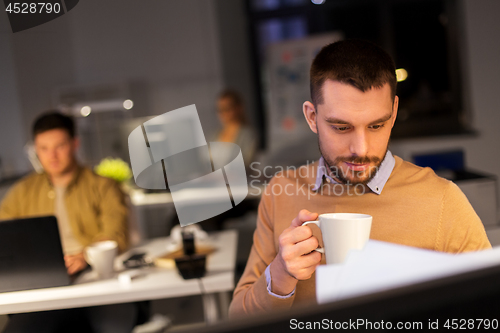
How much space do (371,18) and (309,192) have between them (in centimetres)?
366

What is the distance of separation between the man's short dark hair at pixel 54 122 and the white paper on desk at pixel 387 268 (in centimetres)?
92

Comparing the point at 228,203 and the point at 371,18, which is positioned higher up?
the point at 371,18

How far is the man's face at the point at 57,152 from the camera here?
3.97 ft

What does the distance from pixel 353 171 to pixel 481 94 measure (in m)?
0.38

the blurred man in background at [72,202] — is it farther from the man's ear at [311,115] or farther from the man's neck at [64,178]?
the man's ear at [311,115]

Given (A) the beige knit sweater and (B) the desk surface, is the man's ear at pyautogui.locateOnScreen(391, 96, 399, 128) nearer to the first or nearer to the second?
(A) the beige knit sweater

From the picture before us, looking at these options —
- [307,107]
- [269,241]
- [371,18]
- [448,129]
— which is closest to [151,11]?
[307,107]

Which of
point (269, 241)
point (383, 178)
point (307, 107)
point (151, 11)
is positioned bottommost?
point (269, 241)

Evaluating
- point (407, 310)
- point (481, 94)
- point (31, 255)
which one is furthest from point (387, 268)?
point (31, 255)

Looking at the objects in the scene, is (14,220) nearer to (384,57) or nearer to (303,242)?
(303,242)

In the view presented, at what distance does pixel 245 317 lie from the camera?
10.7 inches

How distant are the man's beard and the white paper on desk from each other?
139 mm

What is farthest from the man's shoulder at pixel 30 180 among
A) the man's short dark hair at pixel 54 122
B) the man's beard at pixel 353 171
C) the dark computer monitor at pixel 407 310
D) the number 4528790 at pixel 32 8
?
the dark computer monitor at pixel 407 310

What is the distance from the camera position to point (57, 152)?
1.28 m
